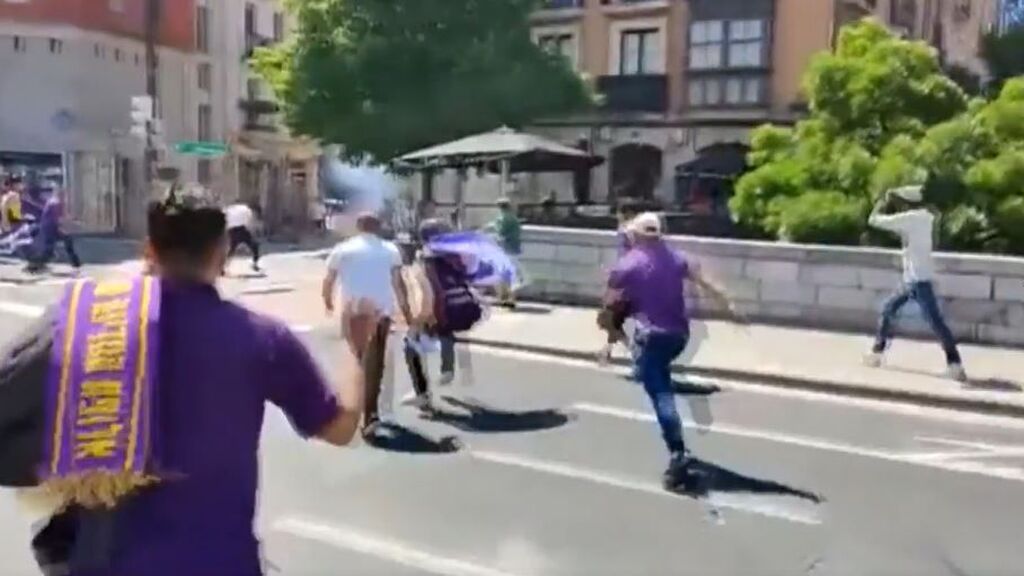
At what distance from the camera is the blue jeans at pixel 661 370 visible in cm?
697

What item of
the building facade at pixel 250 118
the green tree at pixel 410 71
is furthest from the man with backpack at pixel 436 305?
the building facade at pixel 250 118

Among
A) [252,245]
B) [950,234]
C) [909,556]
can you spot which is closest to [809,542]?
[909,556]

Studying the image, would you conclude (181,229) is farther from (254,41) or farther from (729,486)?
(254,41)

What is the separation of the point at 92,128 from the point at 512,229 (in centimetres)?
2402

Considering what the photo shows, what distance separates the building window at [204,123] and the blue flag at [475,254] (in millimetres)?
32720

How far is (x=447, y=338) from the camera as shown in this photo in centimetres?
995

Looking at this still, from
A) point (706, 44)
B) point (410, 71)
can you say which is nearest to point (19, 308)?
point (410, 71)

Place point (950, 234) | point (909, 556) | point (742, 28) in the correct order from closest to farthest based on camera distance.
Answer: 1. point (909, 556)
2. point (950, 234)
3. point (742, 28)

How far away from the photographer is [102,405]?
2285 mm

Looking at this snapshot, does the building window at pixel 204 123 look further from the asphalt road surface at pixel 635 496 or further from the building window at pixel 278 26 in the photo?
the asphalt road surface at pixel 635 496

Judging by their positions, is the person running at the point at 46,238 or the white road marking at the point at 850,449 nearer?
the white road marking at the point at 850,449

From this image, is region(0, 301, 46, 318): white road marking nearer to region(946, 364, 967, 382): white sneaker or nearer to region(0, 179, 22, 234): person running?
region(0, 179, 22, 234): person running

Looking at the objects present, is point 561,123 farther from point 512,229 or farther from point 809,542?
point 809,542

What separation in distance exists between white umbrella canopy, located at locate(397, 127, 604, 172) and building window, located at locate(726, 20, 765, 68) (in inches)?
363
